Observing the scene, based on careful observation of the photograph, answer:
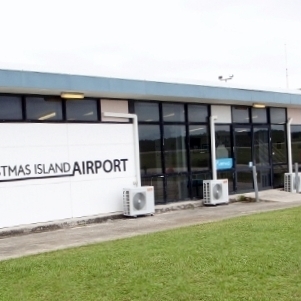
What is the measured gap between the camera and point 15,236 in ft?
30.4

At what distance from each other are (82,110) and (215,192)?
433 cm

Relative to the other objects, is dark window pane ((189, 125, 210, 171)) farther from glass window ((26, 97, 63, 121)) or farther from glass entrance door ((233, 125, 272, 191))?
glass window ((26, 97, 63, 121))

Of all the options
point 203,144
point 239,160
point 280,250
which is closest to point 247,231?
point 280,250

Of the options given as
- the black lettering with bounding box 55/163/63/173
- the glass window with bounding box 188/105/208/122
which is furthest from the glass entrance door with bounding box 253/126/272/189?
the black lettering with bounding box 55/163/63/173

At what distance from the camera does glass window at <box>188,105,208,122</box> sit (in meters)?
13.1

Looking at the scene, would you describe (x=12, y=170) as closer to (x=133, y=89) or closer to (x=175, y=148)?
(x=133, y=89)

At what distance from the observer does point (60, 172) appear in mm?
10383

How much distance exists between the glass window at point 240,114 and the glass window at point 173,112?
7.07 ft

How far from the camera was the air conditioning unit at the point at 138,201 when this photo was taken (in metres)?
11.0

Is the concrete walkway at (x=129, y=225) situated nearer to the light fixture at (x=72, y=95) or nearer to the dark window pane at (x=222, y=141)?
the dark window pane at (x=222, y=141)

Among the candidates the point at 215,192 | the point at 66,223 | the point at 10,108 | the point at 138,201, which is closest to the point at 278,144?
the point at 215,192

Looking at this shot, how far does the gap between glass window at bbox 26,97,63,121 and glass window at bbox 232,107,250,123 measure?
5.91 metres

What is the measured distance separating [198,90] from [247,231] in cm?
525

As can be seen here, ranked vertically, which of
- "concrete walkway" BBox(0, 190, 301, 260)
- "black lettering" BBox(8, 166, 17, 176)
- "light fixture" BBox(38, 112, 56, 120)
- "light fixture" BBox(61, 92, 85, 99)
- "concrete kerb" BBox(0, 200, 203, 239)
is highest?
"light fixture" BBox(61, 92, 85, 99)
